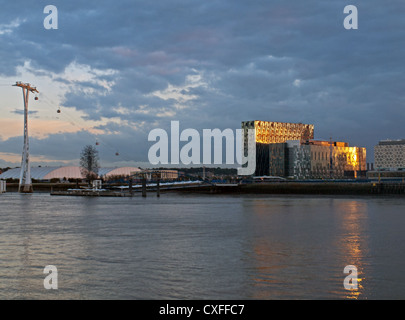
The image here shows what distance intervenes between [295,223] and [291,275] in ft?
81.5

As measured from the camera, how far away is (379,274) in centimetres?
2012

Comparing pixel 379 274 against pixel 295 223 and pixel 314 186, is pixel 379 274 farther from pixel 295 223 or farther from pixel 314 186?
pixel 314 186

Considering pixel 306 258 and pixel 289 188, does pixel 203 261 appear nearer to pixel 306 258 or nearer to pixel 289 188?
pixel 306 258
